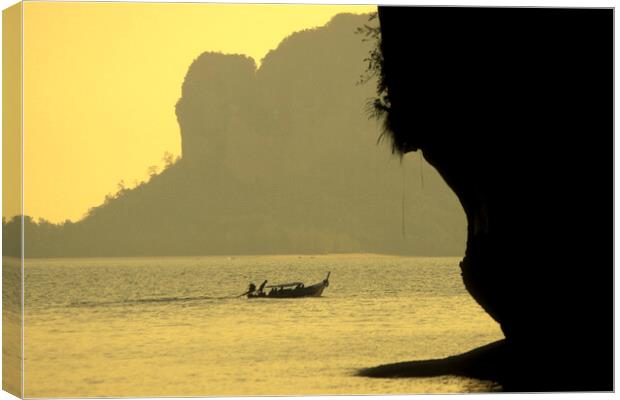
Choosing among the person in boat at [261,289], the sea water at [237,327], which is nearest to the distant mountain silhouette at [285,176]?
the sea water at [237,327]

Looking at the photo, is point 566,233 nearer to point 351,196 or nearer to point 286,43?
A: point 351,196

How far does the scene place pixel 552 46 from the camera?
44.4 feet

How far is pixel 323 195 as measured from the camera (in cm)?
1377

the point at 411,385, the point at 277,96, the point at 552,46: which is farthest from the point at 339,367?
the point at 552,46

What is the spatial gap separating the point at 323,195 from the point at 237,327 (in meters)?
1.38

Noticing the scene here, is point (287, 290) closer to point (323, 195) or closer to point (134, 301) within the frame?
point (323, 195)

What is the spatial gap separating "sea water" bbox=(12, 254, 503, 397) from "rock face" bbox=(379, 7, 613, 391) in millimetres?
502

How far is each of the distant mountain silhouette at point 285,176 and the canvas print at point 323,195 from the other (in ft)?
0.07

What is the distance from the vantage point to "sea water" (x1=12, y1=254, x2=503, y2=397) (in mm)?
12898

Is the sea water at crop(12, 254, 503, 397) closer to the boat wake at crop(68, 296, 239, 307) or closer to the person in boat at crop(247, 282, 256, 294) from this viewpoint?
the boat wake at crop(68, 296, 239, 307)

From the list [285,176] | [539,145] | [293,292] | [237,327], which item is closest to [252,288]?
[293,292]

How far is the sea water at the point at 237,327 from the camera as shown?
42.3ft

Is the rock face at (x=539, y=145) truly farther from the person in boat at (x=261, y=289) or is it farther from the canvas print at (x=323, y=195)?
the person in boat at (x=261, y=289)

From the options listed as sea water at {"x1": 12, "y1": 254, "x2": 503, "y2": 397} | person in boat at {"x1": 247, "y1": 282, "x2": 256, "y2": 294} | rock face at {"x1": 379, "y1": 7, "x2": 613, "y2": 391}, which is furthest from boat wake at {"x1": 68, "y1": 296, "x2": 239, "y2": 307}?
rock face at {"x1": 379, "y1": 7, "x2": 613, "y2": 391}
